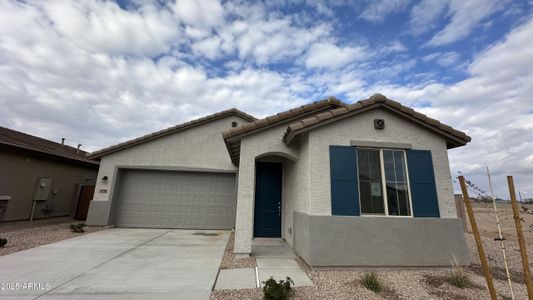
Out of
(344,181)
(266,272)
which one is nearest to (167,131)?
(266,272)

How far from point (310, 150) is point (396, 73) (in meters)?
6.16

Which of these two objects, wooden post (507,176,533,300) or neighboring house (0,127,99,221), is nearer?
wooden post (507,176,533,300)

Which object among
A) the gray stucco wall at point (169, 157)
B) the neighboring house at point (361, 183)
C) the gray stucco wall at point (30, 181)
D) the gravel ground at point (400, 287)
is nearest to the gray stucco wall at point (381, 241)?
the neighboring house at point (361, 183)

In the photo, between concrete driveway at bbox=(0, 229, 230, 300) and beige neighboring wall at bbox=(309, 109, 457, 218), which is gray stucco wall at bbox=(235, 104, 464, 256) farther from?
concrete driveway at bbox=(0, 229, 230, 300)

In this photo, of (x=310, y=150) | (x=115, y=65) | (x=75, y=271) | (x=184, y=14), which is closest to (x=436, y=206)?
(x=310, y=150)

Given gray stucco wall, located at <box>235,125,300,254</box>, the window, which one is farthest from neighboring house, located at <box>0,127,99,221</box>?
the window

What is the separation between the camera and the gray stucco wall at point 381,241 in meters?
4.75

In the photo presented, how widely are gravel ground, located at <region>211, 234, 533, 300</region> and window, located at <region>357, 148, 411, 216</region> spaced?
133cm

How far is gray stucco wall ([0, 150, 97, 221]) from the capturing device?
934cm

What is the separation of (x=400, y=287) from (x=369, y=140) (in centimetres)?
319

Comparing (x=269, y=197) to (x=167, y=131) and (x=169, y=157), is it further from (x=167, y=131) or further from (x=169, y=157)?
(x=167, y=131)

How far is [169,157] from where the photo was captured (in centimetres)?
1020

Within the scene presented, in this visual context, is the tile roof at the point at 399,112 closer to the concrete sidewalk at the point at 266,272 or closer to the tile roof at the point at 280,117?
the tile roof at the point at 280,117

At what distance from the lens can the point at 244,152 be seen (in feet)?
19.7
